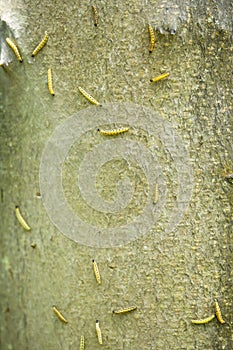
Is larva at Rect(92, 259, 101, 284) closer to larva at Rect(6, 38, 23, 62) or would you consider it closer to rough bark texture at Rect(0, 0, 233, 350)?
rough bark texture at Rect(0, 0, 233, 350)

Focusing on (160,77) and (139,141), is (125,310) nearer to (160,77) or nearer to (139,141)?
(139,141)

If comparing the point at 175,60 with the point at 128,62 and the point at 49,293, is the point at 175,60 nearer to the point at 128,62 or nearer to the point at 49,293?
the point at 128,62

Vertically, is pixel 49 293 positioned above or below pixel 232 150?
below

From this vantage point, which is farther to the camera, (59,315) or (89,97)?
(59,315)

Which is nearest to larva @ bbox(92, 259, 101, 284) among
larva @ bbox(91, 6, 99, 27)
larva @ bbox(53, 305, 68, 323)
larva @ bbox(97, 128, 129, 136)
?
larva @ bbox(53, 305, 68, 323)

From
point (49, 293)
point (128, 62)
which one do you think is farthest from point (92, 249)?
point (128, 62)

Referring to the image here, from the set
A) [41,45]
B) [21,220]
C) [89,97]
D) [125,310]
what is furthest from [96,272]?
[41,45]

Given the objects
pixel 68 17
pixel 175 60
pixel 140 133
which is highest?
pixel 68 17

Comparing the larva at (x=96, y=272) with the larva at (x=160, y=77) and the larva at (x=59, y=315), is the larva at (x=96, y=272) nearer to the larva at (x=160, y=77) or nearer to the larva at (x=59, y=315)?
the larva at (x=59, y=315)
